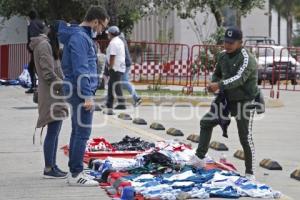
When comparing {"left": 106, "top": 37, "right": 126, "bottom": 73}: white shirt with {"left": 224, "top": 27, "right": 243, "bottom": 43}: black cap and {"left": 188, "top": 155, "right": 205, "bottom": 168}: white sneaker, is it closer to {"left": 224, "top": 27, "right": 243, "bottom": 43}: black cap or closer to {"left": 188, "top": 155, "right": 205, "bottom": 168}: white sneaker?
{"left": 188, "top": 155, "right": 205, "bottom": 168}: white sneaker

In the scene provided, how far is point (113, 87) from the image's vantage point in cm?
1725

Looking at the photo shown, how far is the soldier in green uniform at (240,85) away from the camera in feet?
28.9

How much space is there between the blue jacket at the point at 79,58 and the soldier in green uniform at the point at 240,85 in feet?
4.57

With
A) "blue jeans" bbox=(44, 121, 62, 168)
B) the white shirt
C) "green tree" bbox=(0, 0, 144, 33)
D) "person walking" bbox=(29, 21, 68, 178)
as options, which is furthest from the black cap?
"green tree" bbox=(0, 0, 144, 33)

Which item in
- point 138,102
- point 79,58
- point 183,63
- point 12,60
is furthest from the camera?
point 12,60

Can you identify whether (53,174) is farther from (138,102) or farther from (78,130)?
(138,102)

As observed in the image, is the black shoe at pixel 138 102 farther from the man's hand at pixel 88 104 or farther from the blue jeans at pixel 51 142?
the man's hand at pixel 88 104

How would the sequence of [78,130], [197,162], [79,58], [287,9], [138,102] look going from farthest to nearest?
[287,9], [138,102], [197,162], [78,130], [79,58]

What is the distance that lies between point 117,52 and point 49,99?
8.13 metres

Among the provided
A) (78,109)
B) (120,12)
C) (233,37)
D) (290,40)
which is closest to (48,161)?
(78,109)

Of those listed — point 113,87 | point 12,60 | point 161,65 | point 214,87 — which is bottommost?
point 113,87

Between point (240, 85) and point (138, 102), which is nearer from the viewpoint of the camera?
point (240, 85)

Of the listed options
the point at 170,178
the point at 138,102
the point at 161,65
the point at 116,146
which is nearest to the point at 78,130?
the point at 170,178

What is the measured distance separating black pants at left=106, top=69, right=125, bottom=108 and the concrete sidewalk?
0.47 meters
